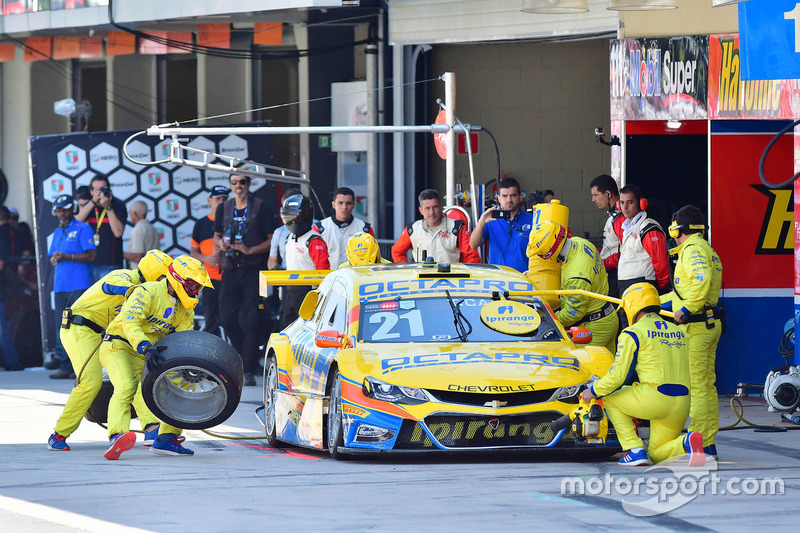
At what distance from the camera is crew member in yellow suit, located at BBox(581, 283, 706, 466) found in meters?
9.35

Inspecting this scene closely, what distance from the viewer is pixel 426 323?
10.3 meters

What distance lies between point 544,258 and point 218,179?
7.35 metres

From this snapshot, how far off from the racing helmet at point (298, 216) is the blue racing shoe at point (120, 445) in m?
4.37

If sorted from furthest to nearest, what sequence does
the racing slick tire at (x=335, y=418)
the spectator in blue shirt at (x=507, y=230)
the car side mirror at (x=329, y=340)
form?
the spectator in blue shirt at (x=507, y=230), the car side mirror at (x=329, y=340), the racing slick tire at (x=335, y=418)

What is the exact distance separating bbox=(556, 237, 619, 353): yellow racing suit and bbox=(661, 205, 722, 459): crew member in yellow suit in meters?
1.31

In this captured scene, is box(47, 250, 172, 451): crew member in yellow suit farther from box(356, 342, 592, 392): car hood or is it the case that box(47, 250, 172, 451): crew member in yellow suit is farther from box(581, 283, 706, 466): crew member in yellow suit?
box(581, 283, 706, 466): crew member in yellow suit

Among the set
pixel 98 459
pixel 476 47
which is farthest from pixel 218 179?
pixel 98 459

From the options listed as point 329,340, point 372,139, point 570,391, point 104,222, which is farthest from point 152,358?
point 372,139

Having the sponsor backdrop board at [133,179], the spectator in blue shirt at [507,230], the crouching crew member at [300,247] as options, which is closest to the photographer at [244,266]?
the sponsor backdrop board at [133,179]

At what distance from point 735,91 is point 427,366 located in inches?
220

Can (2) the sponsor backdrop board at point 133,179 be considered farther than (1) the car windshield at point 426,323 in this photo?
Yes

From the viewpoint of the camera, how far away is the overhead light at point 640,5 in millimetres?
13203

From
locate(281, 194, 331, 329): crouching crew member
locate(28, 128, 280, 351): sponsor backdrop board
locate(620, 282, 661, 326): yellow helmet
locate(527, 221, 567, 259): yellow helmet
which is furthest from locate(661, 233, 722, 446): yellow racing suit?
locate(28, 128, 280, 351): sponsor backdrop board

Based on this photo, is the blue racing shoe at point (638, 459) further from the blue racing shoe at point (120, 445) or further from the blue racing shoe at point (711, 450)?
the blue racing shoe at point (120, 445)
